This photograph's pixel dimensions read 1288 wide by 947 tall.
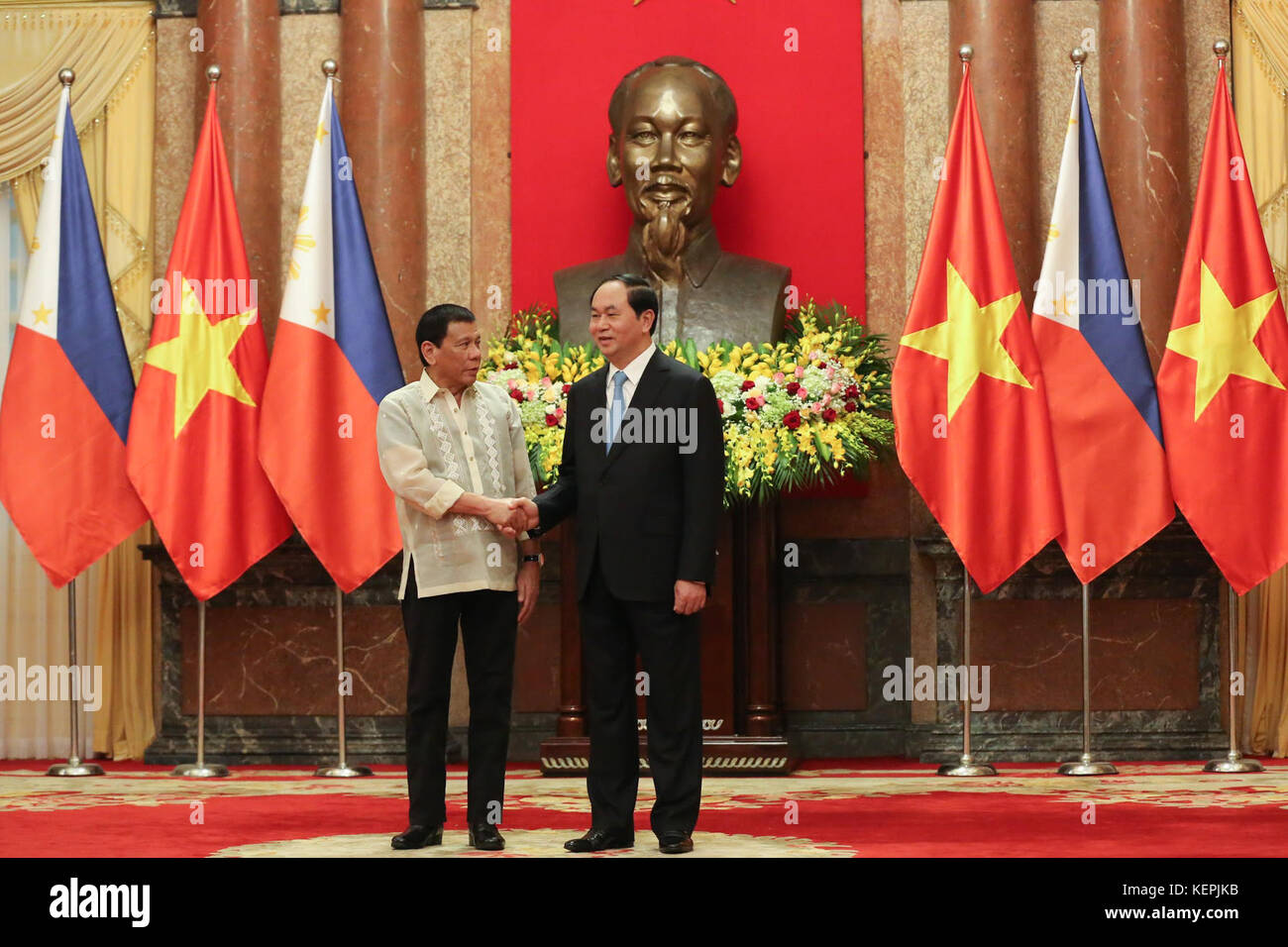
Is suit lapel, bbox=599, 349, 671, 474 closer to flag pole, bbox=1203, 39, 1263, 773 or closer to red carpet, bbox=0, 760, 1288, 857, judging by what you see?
red carpet, bbox=0, 760, 1288, 857

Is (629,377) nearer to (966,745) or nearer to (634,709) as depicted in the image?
(634,709)

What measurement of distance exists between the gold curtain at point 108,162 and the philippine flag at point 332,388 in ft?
4.62

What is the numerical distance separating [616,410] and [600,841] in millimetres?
1259

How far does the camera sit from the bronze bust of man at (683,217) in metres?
8.09

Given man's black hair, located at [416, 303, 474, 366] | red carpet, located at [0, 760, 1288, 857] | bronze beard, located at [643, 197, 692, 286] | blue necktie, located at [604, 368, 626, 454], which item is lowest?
red carpet, located at [0, 760, 1288, 857]

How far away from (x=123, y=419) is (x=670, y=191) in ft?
9.12

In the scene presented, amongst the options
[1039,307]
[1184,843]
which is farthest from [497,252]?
[1184,843]

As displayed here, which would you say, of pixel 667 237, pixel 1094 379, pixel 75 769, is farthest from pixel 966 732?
pixel 75 769

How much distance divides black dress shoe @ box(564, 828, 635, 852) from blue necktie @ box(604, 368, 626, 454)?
3.65 feet

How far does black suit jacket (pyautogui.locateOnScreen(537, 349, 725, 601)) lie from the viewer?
499 cm

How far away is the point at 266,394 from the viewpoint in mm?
7902

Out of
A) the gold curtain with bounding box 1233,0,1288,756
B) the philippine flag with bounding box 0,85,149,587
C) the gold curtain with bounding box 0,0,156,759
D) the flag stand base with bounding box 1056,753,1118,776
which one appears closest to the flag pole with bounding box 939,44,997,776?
the flag stand base with bounding box 1056,753,1118,776

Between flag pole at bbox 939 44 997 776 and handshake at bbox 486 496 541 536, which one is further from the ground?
handshake at bbox 486 496 541 536

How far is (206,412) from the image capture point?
7.89m
